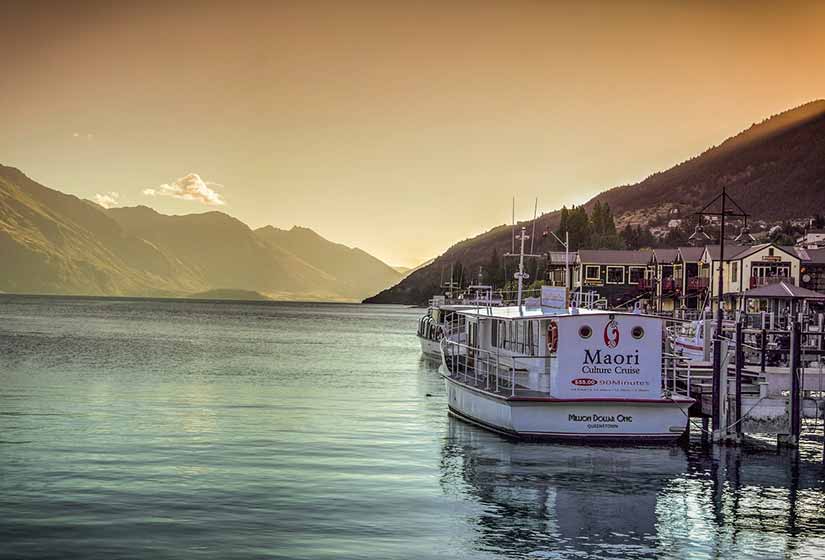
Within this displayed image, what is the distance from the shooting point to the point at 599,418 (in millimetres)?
37031

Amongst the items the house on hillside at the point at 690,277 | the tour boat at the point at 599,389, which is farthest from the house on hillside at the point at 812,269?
the tour boat at the point at 599,389

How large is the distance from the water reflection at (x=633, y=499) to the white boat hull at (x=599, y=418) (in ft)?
2.13

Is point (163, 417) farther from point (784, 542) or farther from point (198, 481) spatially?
point (784, 542)

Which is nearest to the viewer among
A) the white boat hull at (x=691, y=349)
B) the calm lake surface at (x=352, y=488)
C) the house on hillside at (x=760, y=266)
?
the calm lake surface at (x=352, y=488)

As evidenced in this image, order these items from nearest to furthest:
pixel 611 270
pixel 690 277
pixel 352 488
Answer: pixel 352 488 → pixel 690 277 → pixel 611 270

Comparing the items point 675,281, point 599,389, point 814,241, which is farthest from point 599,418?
point 814,241

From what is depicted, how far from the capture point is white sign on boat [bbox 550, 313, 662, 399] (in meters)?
37.2

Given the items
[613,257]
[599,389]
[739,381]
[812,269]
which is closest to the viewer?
[599,389]

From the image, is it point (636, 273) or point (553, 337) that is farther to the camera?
point (636, 273)

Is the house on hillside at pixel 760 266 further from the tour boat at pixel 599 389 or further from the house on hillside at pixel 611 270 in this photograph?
the tour boat at pixel 599 389

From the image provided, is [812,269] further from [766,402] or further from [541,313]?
[541,313]

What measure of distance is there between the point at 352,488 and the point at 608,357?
12095 millimetres

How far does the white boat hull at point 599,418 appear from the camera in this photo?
37000mm

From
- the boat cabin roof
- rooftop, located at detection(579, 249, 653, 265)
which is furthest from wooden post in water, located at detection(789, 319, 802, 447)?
rooftop, located at detection(579, 249, 653, 265)
